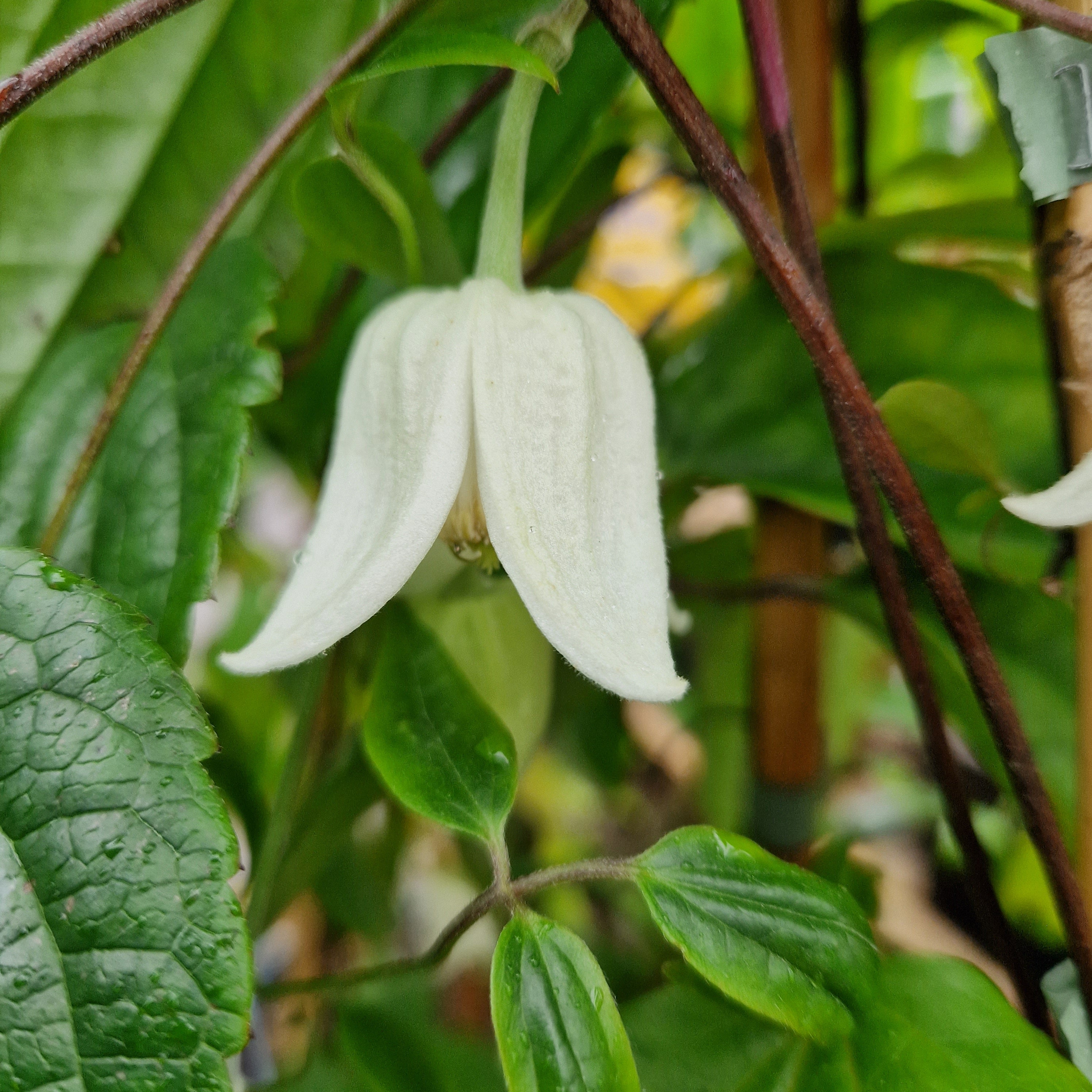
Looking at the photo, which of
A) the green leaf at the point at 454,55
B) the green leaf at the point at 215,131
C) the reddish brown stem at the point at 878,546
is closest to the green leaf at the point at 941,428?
the reddish brown stem at the point at 878,546

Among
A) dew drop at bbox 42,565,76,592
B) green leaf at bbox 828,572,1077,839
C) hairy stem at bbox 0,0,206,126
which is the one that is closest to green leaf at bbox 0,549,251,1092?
dew drop at bbox 42,565,76,592

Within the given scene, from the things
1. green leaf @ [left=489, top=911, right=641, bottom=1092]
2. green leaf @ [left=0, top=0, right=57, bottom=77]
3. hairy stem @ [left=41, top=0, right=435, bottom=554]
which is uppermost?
green leaf @ [left=0, top=0, right=57, bottom=77]

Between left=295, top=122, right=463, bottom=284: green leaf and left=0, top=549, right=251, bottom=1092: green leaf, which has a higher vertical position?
left=295, top=122, right=463, bottom=284: green leaf

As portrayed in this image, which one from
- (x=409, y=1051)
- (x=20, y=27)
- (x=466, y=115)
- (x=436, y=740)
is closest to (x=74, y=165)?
(x=20, y=27)

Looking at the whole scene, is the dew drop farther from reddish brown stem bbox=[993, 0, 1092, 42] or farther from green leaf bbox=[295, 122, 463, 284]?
reddish brown stem bbox=[993, 0, 1092, 42]

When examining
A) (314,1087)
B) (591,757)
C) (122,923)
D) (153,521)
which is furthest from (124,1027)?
(591,757)

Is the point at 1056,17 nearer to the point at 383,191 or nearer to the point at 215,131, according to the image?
the point at 383,191

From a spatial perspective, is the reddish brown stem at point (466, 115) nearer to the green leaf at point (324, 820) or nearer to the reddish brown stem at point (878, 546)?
the reddish brown stem at point (878, 546)
